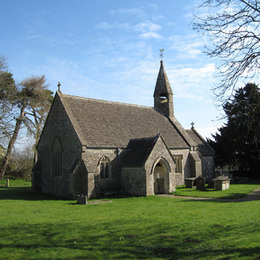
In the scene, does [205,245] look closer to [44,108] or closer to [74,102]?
[74,102]

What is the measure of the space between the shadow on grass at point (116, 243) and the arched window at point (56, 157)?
13353 mm

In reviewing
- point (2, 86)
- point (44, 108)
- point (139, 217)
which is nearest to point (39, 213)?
point (139, 217)

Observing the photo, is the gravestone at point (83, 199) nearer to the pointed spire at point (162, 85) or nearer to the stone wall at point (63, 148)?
the stone wall at point (63, 148)

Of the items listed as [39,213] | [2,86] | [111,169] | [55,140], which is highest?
[2,86]

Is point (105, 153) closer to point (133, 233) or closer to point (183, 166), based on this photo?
point (183, 166)

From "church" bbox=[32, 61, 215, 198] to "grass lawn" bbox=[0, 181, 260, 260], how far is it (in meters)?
6.28

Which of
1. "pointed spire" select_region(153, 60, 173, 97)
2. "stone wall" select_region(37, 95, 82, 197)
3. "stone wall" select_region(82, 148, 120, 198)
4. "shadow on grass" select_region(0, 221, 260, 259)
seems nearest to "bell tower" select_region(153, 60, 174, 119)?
"pointed spire" select_region(153, 60, 173, 97)

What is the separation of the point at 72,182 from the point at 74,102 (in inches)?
322

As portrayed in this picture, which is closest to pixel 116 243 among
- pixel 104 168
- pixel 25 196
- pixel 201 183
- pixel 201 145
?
pixel 104 168

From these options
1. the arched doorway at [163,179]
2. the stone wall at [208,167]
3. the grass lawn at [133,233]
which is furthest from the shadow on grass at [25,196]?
the stone wall at [208,167]

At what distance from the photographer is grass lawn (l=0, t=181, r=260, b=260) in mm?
7960

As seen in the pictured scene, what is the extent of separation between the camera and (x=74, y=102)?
25.9 metres

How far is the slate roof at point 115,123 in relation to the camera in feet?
77.2

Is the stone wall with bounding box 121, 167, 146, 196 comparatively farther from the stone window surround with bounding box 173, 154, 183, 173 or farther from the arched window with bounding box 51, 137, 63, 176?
the stone window surround with bounding box 173, 154, 183, 173
